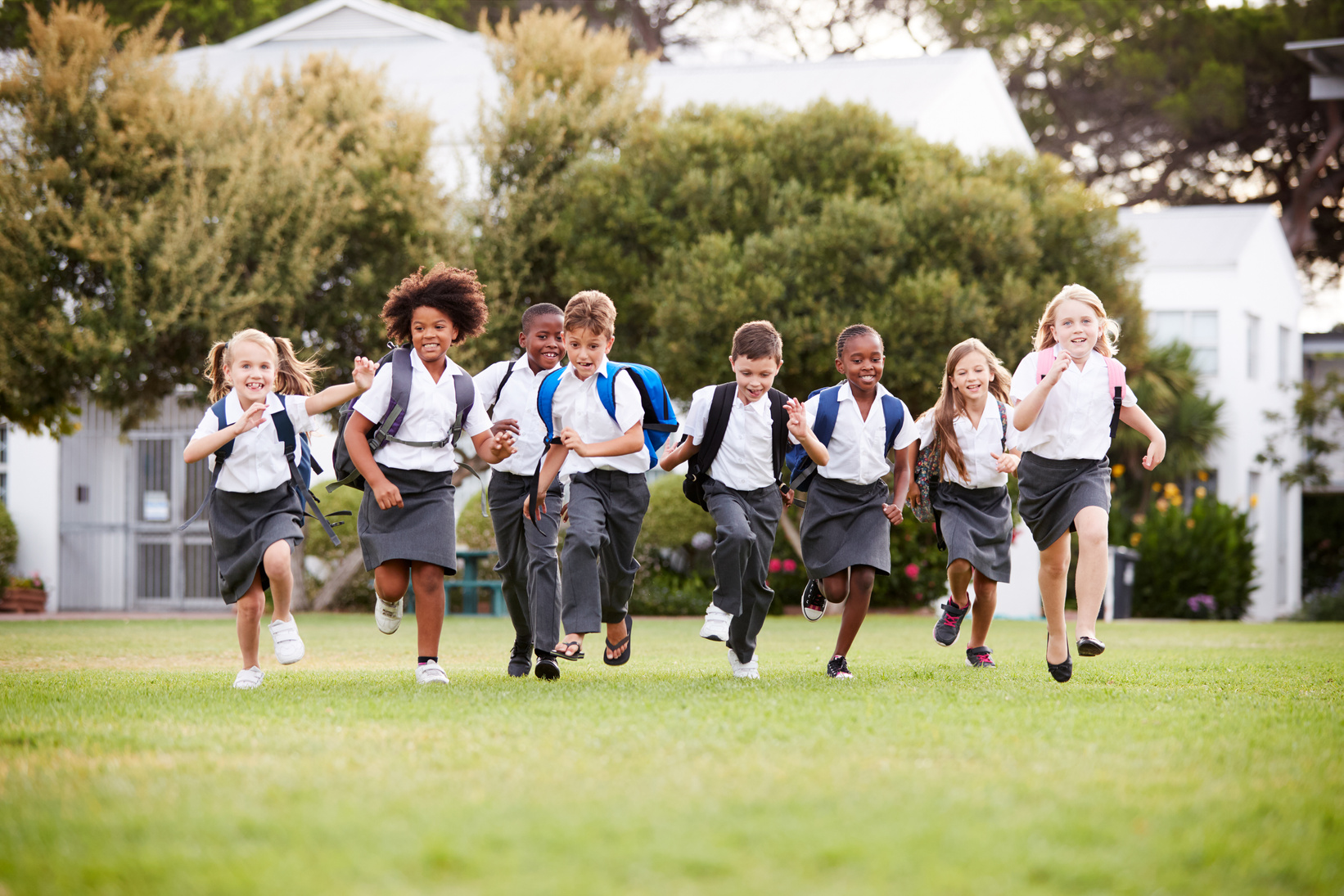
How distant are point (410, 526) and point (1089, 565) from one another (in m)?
3.20

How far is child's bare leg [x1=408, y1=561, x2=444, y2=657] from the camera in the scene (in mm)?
6578

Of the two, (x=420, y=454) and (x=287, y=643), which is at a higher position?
(x=420, y=454)

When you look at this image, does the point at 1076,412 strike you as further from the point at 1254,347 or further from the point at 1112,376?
the point at 1254,347

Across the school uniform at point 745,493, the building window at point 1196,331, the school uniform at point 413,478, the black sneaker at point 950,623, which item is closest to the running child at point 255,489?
the school uniform at point 413,478

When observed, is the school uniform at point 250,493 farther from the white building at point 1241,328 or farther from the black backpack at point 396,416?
the white building at point 1241,328

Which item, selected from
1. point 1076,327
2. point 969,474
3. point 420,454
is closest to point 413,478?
point 420,454

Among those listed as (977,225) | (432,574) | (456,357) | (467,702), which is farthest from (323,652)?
(977,225)

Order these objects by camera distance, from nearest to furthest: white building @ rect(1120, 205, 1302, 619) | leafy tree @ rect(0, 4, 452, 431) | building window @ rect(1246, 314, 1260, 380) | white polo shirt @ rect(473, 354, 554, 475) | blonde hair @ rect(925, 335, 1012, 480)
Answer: white polo shirt @ rect(473, 354, 554, 475) < blonde hair @ rect(925, 335, 1012, 480) < leafy tree @ rect(0, 4, 452, 431) < white building @ rect(1120, 205, 1302, 619) < building window @ rect(1246, 314, 1260, 380)

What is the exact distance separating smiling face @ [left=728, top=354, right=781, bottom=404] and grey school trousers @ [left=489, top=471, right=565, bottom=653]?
3.45ft

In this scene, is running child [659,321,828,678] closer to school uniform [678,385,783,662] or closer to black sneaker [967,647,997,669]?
school uniform [678,385,783,662]

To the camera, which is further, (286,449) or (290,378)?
(290,378)

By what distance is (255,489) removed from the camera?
668 centimetres

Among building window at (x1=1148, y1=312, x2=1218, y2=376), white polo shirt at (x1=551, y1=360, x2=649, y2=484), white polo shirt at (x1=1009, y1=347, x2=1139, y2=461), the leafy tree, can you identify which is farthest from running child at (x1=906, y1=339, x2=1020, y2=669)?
building window at (x1=1148, y1=312, x2=1218, y2=376)

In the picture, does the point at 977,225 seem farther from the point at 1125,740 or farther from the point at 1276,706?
the point at 1125,740
